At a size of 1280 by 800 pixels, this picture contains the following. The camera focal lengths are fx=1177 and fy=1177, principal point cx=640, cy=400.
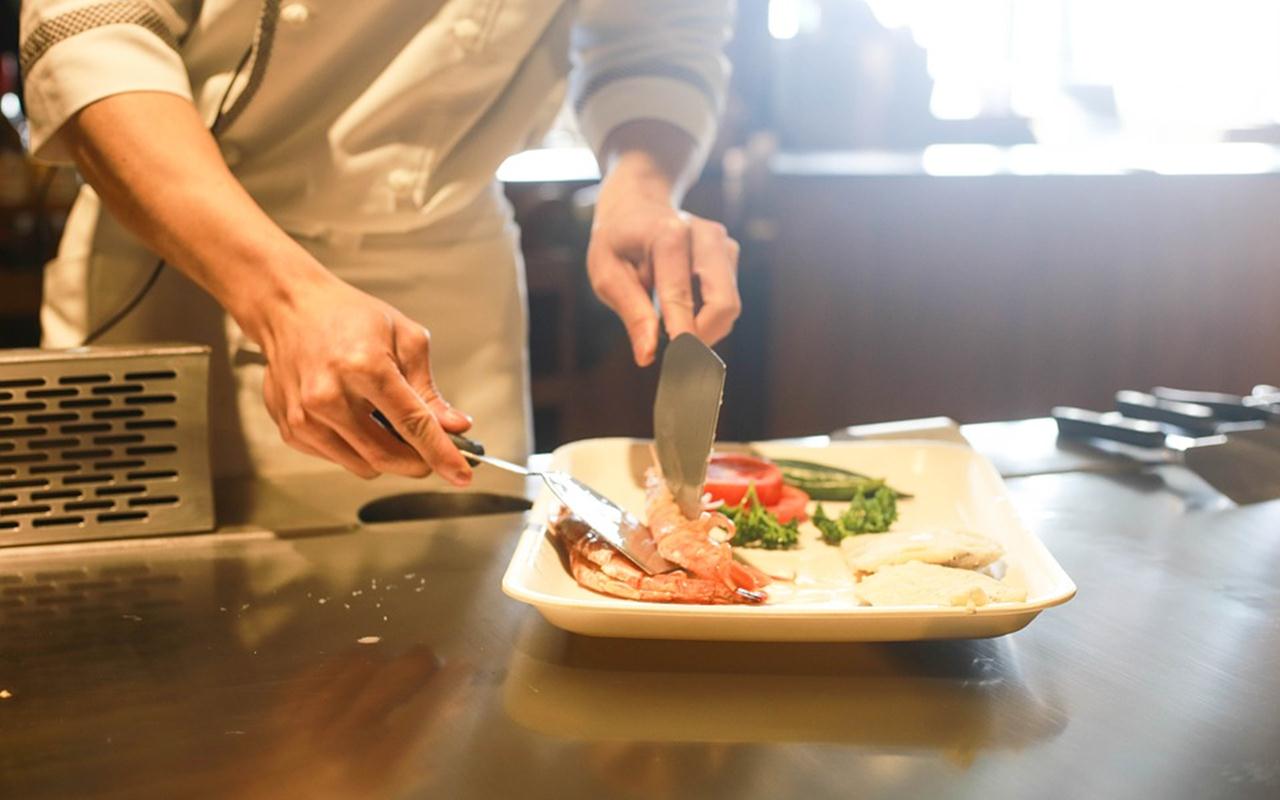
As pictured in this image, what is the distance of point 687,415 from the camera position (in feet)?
3.71

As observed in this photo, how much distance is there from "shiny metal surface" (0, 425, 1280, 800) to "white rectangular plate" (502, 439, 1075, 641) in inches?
1.4

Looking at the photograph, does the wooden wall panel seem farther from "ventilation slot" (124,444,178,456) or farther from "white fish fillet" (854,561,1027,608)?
"white fish fillet" (854,561,1027,608)

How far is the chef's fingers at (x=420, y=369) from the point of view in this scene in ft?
3.32

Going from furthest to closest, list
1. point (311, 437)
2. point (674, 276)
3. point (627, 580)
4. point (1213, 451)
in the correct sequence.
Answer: point (1213, 451) → point (674, 276) → point (311, 437) → point (627, 580)

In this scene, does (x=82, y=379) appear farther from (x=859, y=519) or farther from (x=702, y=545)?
(x=859, y=519)

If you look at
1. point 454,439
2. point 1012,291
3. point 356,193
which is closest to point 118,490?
point 454,439

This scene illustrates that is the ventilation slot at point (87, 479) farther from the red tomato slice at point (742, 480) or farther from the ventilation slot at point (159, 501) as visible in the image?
the red tomato slice at point (742, 480)

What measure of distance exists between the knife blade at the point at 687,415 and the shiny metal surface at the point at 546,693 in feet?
0.64

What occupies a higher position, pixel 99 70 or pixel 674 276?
pixel 99 70

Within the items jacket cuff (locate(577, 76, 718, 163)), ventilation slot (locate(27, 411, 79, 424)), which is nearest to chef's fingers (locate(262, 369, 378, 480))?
ventilation slot (locate(27, 411, 79, 424))

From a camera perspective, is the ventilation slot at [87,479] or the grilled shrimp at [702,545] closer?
the grilled shrimp at [702,545]

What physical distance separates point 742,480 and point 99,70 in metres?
0.74

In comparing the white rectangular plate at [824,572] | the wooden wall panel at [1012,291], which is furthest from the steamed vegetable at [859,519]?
the wooden wall panel at [1012,291]

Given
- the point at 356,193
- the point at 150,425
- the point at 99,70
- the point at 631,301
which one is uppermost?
the point at 99,70
